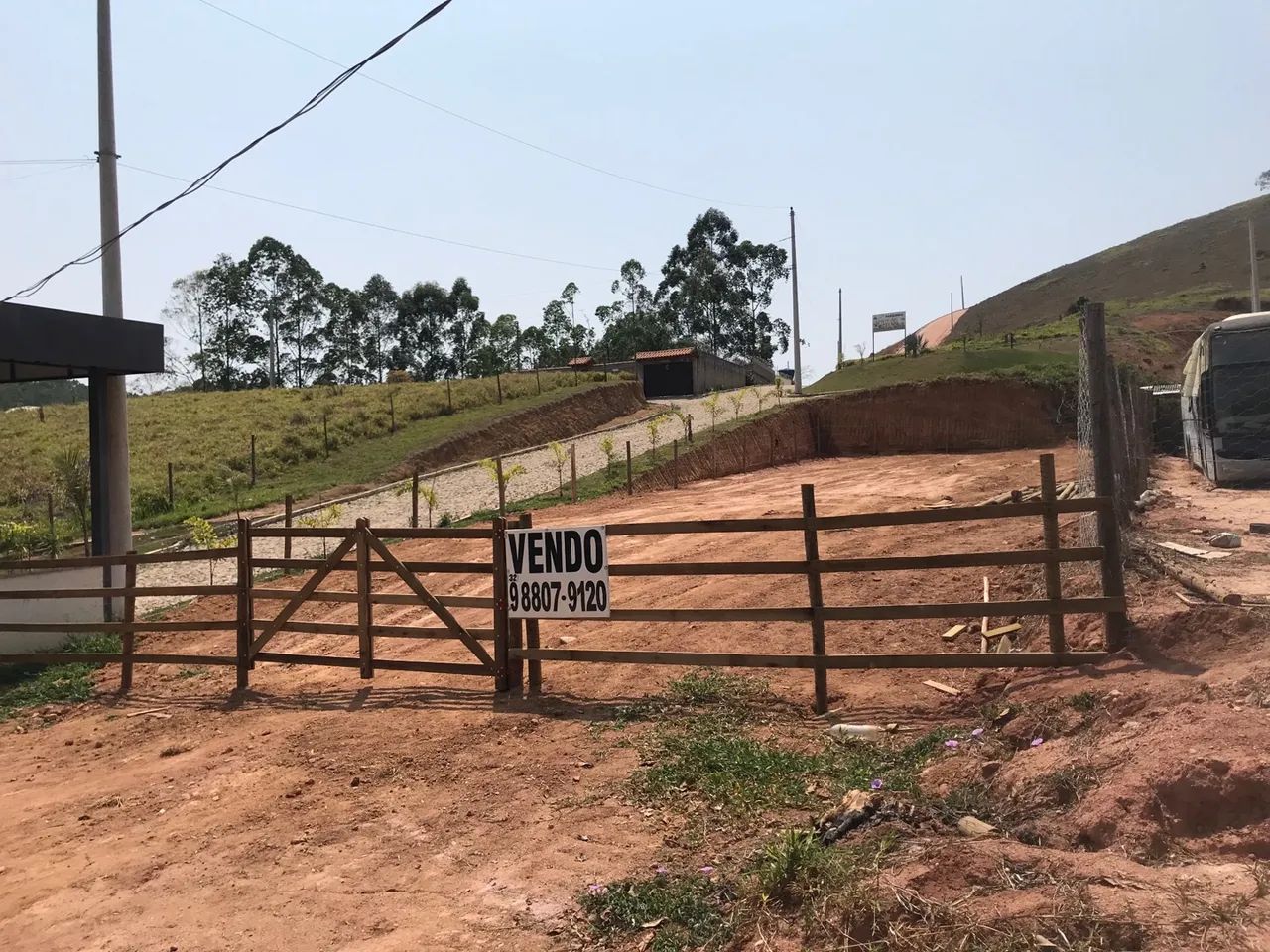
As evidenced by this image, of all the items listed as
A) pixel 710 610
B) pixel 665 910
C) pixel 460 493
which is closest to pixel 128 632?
pixel 710 610

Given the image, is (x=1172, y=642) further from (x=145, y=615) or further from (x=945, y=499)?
(x=145, y=615)

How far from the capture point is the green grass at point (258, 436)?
2825cm

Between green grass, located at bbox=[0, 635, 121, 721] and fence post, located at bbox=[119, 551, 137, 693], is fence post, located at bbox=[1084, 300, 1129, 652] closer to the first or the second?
fence post, located at bbox=[119, 551, 137, 693]

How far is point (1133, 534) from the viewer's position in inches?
361

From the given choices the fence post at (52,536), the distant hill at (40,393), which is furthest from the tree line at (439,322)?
the fence post at (52,536)

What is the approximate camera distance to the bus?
583 inches

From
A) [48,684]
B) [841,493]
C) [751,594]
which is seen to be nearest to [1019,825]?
[751,594]

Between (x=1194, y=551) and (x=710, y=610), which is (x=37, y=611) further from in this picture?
(x=1194, y=551)

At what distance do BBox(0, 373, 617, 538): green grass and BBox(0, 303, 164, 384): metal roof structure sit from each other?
1072 centimetres

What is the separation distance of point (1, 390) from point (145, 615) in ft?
261

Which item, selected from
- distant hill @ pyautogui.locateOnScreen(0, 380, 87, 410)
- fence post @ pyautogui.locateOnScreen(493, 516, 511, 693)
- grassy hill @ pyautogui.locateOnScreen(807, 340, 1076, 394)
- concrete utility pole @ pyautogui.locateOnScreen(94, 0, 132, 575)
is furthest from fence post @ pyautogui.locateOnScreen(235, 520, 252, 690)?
distant hill @ pyautogui.locateOnScreen(0, 380, 87, 410)

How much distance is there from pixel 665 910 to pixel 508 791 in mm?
2092

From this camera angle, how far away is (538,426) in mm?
40625

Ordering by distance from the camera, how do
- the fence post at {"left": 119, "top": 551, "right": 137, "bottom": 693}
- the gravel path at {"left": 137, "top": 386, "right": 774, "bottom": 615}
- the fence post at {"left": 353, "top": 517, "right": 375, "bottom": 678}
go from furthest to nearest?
the gravel path at {"left": 137, "top": 386, "right": 774, "bottom": 615}, the fence post at {"left": 119, "top": 551, "right": 137, "bottom": 693}, the fence post at {"left": 353, "top": 517, "right": 375, "bottom": 678}
